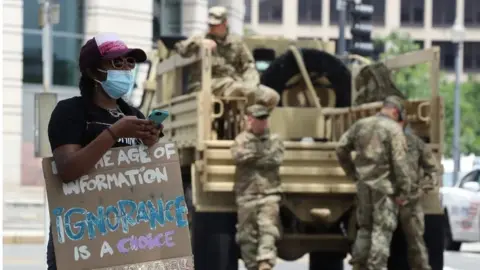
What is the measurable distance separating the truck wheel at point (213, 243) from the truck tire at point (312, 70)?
5.96ft

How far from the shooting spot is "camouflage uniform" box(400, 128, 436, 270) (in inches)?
502

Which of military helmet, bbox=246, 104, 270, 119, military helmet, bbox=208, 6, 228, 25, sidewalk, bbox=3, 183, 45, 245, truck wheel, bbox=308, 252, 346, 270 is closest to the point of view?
military helmet, bbox=246, 104, 270, 119

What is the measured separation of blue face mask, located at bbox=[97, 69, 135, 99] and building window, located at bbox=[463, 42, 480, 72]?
88.0 meters

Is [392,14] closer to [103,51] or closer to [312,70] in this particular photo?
[312,70]

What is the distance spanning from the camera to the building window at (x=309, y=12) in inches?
3600

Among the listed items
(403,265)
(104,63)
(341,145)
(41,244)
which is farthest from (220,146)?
(41,244)

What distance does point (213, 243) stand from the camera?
1266 cm

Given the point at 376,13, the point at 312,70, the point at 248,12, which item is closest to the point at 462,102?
the point at 376,13

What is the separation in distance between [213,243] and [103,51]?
762 centimetres

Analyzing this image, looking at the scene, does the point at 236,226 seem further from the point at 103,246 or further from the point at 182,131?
the point at 103,246

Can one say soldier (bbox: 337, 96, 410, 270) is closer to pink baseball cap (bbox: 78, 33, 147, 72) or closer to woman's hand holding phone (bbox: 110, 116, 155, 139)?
pink baseball cap (bbox: 78, 33, 147, 72)

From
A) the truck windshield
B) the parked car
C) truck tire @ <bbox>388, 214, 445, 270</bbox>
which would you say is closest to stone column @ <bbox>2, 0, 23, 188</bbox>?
the parked car

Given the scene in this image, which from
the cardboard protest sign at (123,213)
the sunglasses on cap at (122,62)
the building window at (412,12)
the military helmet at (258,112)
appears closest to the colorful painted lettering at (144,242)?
the cardboard protest sign at (123,213)

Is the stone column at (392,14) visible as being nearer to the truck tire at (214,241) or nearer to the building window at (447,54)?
the building window at (447,54)
